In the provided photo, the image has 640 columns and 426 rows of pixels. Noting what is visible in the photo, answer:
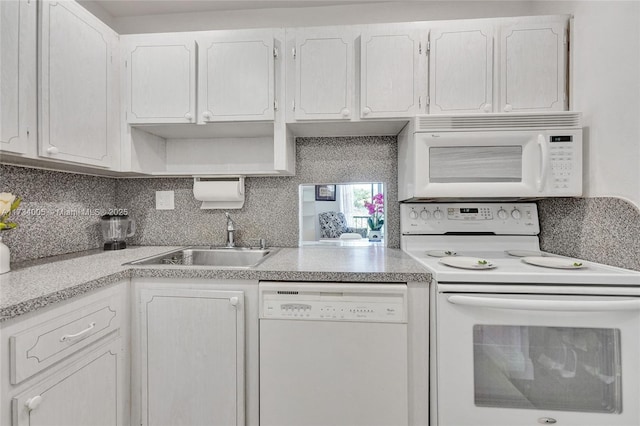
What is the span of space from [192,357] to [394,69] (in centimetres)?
172

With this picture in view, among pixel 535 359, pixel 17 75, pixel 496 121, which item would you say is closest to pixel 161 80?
pixel 17 75

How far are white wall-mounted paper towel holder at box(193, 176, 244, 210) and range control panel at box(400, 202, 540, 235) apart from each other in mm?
1061

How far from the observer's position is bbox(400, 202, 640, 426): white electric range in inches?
45.4

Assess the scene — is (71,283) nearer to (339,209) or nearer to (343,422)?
(343,422)

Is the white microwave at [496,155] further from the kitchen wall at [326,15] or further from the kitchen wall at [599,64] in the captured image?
the kitchen wall at [326,15]

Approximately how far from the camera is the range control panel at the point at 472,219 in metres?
1.79

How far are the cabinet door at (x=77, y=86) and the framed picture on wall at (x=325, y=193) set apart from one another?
1.21m

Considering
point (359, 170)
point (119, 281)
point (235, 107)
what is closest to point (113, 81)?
point (235, 107)

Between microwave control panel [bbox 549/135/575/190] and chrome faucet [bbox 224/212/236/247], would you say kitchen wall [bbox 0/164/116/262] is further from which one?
microwave control panel [bbox 549/135/575/190]

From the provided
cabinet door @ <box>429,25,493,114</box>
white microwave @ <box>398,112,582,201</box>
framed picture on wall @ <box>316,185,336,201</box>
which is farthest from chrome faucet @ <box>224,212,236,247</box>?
cabinet door @ <box>429,25,493,114</box>

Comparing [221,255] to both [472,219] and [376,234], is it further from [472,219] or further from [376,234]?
[472,219]

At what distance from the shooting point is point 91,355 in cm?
115

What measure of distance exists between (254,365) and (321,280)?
476 mm

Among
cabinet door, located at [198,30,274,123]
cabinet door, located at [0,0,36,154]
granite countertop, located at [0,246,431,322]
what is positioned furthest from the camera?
cabinet door, located at [198,30,274,123]
